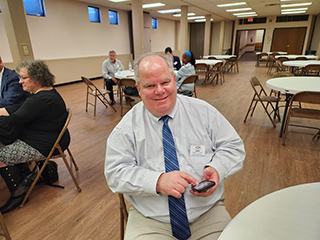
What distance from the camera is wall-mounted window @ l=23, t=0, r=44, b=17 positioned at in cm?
640

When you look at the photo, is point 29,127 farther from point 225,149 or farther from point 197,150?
point 225,149

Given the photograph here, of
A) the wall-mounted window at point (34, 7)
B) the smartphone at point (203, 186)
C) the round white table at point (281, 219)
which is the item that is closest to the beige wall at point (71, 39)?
the wall-mounted window at point (34, 7)

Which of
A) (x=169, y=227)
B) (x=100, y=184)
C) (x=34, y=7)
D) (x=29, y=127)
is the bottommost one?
(x=100, y=184)

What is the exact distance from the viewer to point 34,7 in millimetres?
6586

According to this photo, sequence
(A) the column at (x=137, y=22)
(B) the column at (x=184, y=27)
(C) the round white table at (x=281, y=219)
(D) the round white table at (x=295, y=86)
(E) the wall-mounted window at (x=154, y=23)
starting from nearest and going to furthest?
(C) the round white table at (x=281, y=219)
(D) the round white table at (x=295, y=86)
(A) the column at (x=137, y=22)
(B) the column at (x=184, y=27)
(E) the wall-mounted window at (x=154, y=23)

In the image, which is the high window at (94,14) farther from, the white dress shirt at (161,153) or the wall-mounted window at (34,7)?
the white dress shirt at (161,153)

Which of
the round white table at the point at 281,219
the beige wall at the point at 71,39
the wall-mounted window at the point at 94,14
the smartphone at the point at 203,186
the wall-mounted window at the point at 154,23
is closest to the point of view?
the round white table at the point at 281,219

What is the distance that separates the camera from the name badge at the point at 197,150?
1.12 metres

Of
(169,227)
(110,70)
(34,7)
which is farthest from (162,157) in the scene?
(34,7)

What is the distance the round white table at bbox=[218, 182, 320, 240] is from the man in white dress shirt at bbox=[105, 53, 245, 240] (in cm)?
28

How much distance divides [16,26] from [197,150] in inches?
172

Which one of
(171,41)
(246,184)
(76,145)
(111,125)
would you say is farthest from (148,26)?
→ (246,184)

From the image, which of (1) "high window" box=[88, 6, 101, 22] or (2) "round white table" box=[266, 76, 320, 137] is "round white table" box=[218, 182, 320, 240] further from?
(1) "high window" box=[88, 6, 101, 22]

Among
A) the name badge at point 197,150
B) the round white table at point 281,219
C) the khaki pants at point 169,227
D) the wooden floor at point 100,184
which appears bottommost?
the wooden floor at point 100,184
